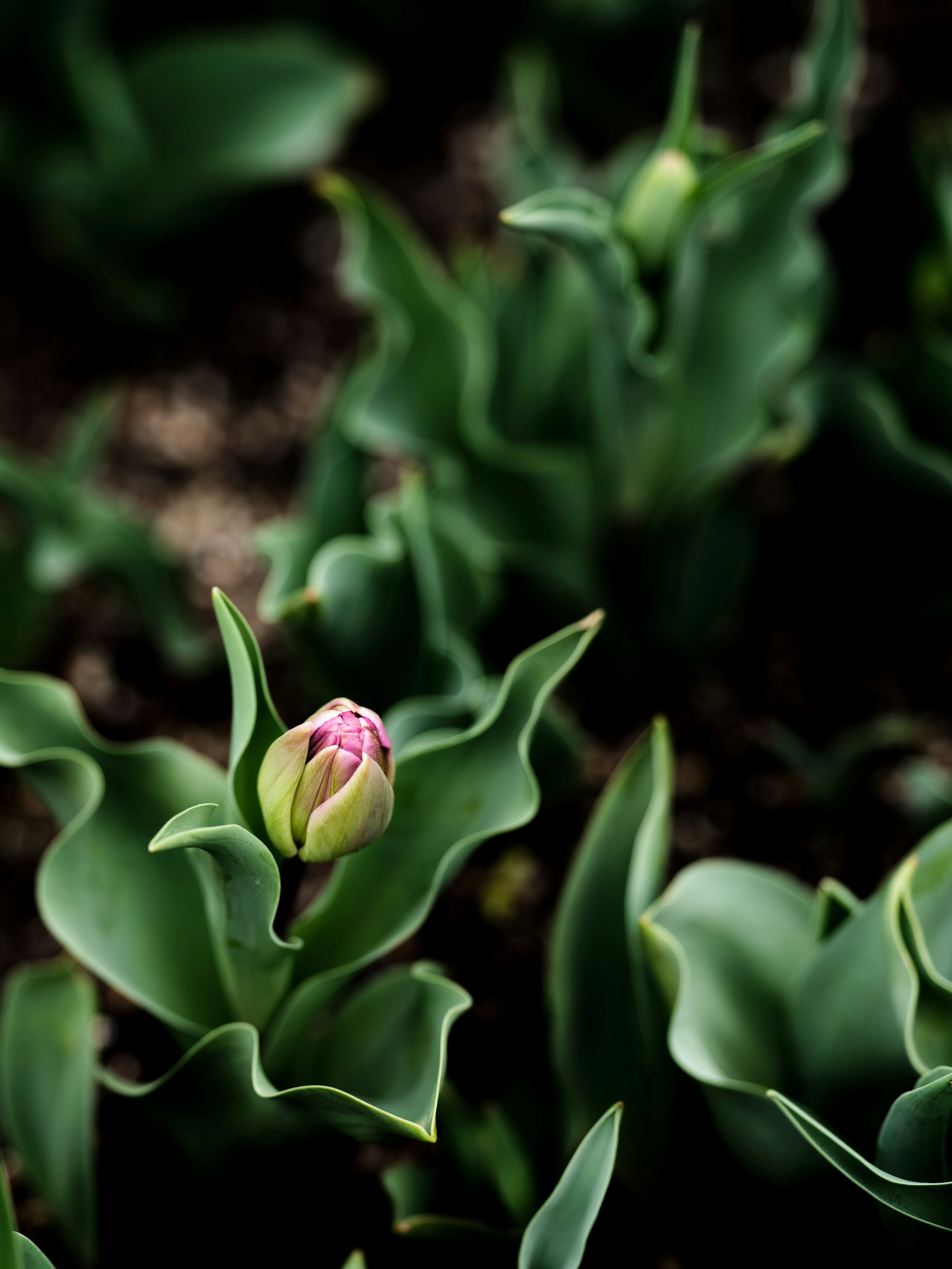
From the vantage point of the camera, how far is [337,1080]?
0.77m

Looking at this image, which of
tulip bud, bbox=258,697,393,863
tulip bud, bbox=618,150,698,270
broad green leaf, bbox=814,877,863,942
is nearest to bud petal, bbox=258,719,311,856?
tulip bud, bbox=258,697,393,863

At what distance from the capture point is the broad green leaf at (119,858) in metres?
0.72

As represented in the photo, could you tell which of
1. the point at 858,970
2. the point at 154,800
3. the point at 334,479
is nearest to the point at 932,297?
the point at 334,479

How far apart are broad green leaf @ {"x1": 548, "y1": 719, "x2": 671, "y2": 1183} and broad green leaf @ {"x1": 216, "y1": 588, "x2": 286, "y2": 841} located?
24 centimetres

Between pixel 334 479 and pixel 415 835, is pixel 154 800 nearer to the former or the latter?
pixel 415 835

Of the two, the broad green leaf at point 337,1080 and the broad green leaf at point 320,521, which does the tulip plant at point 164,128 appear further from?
the broad green leaf at point 337,1080

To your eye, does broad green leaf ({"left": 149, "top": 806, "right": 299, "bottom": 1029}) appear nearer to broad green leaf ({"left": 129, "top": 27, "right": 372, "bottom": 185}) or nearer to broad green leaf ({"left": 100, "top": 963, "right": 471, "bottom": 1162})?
broad green leaf ({"left": 100, "top": 963, "right": 471, "bottom": 1162})

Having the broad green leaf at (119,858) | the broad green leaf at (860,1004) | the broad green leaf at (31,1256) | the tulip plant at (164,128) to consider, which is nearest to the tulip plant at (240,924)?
the broad green leaf at (119,858)

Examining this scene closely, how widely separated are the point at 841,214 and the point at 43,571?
0.91 meters

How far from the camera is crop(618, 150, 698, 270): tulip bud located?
0.85 m

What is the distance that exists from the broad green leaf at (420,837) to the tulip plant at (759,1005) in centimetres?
9

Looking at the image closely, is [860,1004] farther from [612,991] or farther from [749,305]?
[749,305]

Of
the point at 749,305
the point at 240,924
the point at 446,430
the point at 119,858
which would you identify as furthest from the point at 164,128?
the point at 240,924

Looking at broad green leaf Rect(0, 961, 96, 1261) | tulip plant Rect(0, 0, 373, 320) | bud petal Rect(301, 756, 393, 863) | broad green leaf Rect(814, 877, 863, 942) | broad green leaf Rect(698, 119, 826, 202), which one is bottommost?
broad green leaf Rect(0, 961, 96, 1261)
